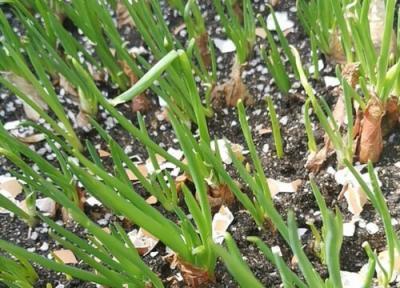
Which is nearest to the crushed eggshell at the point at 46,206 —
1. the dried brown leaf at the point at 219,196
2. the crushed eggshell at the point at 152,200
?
the crushed eggshell at the point at 152,200

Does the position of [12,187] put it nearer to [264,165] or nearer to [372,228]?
[264,165]

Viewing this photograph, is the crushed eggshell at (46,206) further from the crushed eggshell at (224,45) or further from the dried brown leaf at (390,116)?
the dried brown leaf at (390,116)

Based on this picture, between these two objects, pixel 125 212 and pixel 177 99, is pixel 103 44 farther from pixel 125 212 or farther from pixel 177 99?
pixel 125 212

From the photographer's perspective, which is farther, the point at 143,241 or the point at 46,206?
the point at 46,206

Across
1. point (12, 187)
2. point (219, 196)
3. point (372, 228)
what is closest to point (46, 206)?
point (12, 187)

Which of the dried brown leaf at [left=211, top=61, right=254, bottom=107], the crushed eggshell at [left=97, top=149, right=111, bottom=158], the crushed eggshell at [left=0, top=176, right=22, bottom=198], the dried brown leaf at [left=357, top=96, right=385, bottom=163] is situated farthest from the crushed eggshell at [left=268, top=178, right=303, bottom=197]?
the crushed eggshell at [left=0, top=176, right=22, bottom=198]

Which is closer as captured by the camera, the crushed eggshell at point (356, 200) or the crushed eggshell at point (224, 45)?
the crushed eggshell at point (356, 200)
